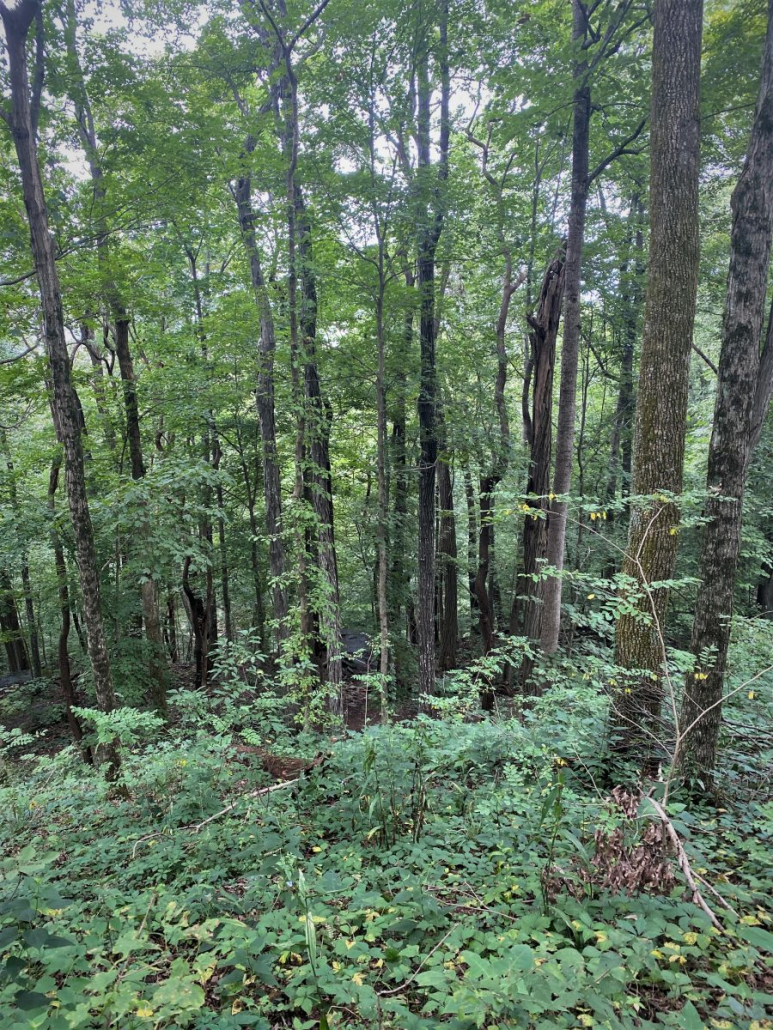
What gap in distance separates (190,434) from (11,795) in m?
8.64

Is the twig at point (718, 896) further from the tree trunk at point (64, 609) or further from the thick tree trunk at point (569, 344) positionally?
the tree trunk at point (64, 609)

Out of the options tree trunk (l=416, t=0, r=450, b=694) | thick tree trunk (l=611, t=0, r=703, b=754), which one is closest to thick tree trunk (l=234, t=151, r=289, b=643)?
tree trunk (l=416, t=0, r=450, b=694)

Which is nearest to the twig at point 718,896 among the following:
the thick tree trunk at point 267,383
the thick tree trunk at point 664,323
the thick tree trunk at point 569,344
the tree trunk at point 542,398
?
the thick tree trunk at point 664,323

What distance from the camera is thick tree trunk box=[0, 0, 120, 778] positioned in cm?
468

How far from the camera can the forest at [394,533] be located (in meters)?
2.23

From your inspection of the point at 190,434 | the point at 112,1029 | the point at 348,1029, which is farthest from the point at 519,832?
→ the point at 190,434

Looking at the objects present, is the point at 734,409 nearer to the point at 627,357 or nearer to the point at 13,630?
the point at 627,357

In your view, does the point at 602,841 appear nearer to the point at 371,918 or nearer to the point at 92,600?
the point at 371,918

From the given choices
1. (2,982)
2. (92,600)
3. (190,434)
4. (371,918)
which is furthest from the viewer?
(190,434)

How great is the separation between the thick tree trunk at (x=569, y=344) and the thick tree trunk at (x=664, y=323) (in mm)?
2523

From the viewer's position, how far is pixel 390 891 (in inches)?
107

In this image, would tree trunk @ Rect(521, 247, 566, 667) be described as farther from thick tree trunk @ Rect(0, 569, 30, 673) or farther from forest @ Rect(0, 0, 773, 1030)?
thick tree trunk @ Rect(0, 569, 30, 673)

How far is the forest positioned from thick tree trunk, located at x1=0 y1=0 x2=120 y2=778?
0.12 feet

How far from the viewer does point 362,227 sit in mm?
7453
